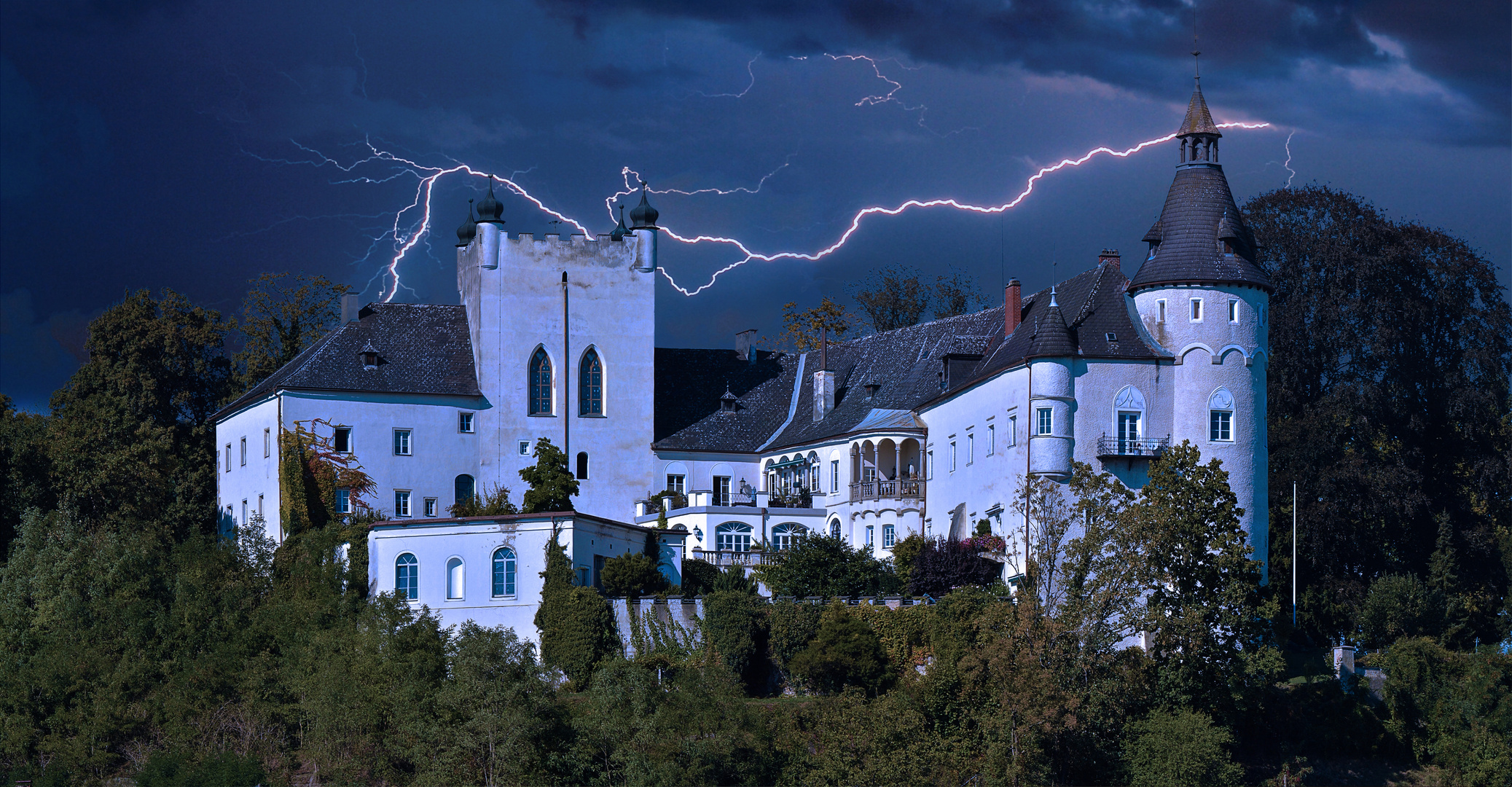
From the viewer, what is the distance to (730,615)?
54188mm

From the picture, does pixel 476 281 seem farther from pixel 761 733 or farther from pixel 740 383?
pixel 761 733

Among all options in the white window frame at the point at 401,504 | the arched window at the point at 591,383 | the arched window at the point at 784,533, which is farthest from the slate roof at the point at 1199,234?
the white window frame at the point at 401,504

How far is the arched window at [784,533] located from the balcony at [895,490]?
2.52 m

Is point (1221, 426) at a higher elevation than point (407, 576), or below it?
higher

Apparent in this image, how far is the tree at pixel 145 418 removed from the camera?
68.3 m

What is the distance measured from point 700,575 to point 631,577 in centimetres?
465

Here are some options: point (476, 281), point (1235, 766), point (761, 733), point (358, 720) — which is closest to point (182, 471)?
point (476, 281)

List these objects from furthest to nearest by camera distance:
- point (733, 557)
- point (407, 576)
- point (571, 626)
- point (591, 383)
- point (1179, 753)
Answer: point (591, 383) → point (733, 557) → point (407, 576) → point (571, 626) → point (1179, 753)

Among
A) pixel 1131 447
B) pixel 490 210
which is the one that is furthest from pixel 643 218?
pixel 1131 447

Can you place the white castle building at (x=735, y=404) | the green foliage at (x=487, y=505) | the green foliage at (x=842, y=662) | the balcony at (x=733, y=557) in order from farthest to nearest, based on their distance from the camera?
the green foliage at (x=487, y=505) → the balcony at (x=733, y=557) → the white castle building at (x=735, y=404) → the green foliage at (x=842, y=662)

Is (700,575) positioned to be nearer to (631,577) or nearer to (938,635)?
(631,577)

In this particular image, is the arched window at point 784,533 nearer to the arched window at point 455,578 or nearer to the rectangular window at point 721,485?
the rectangular window at point 721,485

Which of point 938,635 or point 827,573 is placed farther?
point 827,573

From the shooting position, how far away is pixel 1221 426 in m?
57.8
